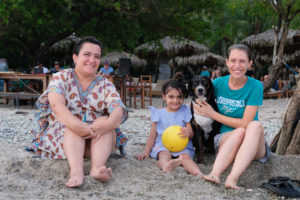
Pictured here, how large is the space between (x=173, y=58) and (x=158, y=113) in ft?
51.3

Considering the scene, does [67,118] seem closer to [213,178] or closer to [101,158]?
[101,158]

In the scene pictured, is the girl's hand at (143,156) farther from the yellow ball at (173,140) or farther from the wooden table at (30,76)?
the wooden table at (30,76)

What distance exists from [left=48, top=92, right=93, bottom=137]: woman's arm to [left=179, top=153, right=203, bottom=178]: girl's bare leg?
0.93m

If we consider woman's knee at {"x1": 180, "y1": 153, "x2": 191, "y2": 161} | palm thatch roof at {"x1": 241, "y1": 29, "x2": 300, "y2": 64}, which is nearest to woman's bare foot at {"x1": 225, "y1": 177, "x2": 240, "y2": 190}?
woman's knee at {"x1": 180, "y1": 153, "x2": 191, "y2": 161}

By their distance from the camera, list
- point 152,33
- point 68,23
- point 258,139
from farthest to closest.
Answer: point 152,33 < point 68,23 < point 258,139

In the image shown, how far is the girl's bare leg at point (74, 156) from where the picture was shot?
2.40 metres

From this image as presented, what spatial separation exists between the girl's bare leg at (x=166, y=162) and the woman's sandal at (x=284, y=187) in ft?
2.57

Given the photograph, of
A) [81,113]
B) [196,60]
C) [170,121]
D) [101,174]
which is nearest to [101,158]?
[101,174]

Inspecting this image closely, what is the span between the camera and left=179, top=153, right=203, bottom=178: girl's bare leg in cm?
285

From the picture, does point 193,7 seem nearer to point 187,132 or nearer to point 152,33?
point 152,33

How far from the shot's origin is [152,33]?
12.6 metres

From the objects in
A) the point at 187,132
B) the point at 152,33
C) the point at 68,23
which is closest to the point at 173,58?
the point at 152,33

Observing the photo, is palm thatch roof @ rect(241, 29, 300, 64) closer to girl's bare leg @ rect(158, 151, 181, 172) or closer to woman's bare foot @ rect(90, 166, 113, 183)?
girl's bare leg @ rect(158, 151, 181, 172)

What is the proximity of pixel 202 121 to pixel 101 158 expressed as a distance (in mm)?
1230
